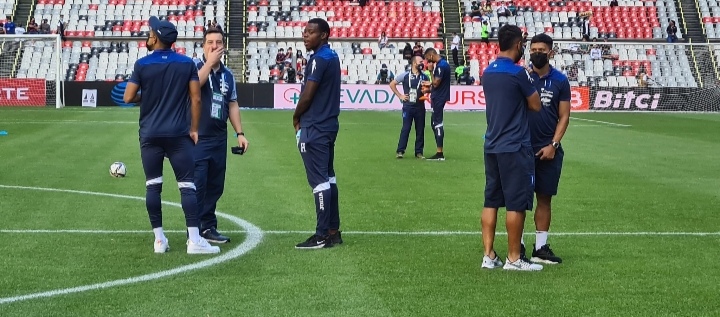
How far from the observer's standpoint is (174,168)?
9.43m

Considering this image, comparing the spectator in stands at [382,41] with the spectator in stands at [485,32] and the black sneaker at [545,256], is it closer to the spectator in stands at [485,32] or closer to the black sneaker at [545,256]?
the spectator in stands at [485,32]

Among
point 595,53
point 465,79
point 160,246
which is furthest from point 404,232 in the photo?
point 465,79

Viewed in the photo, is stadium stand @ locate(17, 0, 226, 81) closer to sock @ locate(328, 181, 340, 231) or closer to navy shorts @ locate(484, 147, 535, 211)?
sock @ locate(328, 181, 340, 231)

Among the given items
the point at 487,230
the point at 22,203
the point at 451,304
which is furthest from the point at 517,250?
the point at 22,203

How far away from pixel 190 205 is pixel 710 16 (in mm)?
52434

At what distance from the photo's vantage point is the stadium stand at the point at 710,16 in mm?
56094

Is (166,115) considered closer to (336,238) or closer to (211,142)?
(211,142)

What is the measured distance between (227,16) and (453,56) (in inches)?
471

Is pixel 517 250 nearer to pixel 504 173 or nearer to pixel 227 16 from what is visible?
pixel 504 173

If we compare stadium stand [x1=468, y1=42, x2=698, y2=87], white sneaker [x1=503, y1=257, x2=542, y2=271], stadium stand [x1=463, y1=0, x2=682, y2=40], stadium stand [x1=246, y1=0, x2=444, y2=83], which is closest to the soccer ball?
white sneaker [x1=503, y1=257, x2=542, y2=271]

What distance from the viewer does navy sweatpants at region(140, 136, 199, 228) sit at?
30.6 ft

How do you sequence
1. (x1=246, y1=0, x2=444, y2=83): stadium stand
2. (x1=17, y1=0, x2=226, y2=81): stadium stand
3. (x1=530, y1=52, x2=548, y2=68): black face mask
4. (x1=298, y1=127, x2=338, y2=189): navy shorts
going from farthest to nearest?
(x1=246, y1=0, x2=444, y2=83): stadium stand → (x1=17, y1=0, x2=226, y2=81): stadium stand → (x1=298, y1=127, x2=338, y2=189): navy shorts → (x1=530, y1=52, x2=548, y2=68): black face mask

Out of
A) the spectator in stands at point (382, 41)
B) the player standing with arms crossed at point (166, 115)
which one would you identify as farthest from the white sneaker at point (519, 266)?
the spectator in stands at point (382, 41)

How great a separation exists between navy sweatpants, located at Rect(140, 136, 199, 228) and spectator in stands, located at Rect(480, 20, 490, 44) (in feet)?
147
